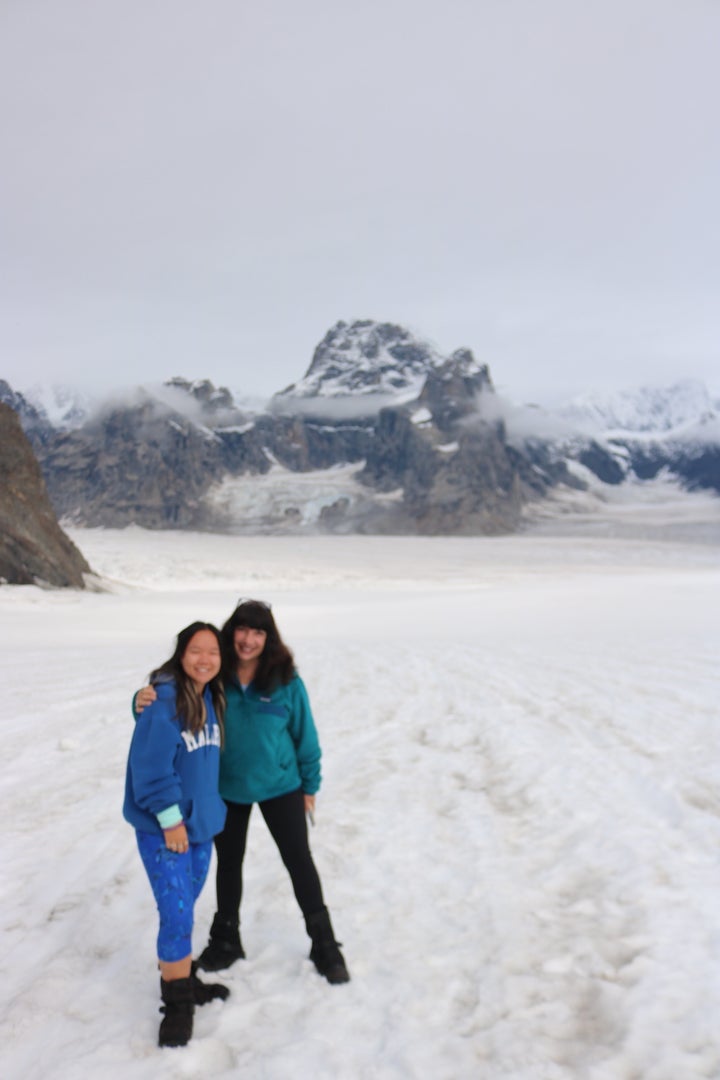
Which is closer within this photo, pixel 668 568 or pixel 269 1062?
pixel 269 1062

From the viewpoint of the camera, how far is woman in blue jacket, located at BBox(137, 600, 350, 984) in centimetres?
320

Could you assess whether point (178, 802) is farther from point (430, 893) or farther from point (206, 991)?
point (430, 893)

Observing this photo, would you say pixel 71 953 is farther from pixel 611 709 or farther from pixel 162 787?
pixel 611 709

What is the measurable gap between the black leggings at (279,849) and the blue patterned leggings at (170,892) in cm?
42

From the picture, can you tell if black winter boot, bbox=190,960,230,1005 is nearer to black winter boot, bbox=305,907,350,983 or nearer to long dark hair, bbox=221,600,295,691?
black winter boot, bbox=305,907,350,983

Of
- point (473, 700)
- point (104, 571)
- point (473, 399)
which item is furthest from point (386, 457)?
point (473, 700)

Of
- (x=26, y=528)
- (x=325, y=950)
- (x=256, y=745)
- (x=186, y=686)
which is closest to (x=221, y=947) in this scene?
(x=325, y=950)

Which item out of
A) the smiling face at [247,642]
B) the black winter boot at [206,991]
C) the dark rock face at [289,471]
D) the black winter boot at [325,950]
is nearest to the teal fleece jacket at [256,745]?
the smiling face at [247,642]

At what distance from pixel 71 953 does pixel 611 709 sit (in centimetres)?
616

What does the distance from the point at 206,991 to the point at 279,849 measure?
2.06 feet

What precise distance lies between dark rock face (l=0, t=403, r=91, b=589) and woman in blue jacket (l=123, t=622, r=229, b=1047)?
2427cm

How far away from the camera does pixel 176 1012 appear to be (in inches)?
108

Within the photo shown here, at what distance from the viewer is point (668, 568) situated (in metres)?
65.8

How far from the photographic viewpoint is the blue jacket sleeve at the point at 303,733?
10.8 ft
